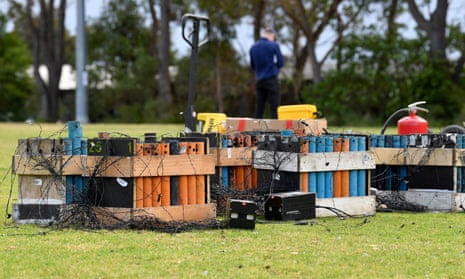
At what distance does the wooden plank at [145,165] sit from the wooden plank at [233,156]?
1372mm

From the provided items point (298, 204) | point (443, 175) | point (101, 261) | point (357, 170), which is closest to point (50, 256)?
point (101, 261)

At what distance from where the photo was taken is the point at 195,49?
14.6 m

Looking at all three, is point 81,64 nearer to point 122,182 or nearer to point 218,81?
point 218,81

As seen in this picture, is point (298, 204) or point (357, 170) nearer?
point (298, 204)

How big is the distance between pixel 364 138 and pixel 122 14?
54451 millimetres

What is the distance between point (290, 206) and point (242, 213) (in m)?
1.06

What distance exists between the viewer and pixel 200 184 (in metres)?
10.1

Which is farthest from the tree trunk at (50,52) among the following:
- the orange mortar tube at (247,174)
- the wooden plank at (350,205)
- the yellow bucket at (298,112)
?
the wooden plank at (350,205)

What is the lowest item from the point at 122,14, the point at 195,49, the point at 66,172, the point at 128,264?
the point at 128,264

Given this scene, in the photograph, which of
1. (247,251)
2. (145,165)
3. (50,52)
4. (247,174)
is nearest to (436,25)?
(50,52)

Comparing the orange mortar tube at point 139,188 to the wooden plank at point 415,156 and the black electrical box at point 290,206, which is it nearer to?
the black electrical box at point 290,206

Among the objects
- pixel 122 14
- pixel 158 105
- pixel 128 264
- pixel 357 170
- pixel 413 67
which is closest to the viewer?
pixel 128 264

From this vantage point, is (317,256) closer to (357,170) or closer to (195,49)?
(357,170)

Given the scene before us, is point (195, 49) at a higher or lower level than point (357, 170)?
higher
